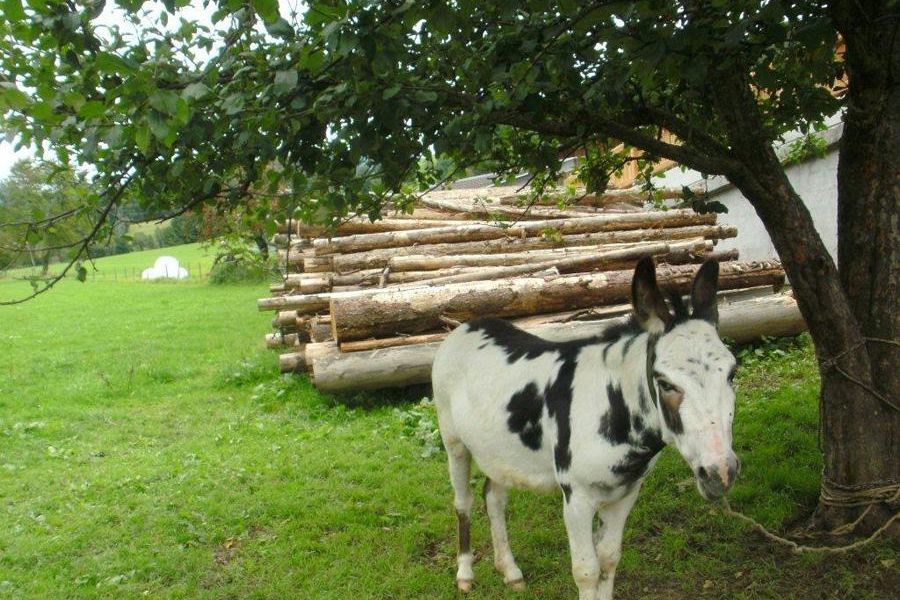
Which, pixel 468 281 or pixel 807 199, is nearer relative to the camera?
pixel 468 281

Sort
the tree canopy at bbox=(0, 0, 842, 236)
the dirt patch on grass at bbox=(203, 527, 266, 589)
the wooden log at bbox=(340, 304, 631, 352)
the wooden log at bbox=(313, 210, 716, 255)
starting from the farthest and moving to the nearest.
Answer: the wooden log at bbox=(313, 210, 716, 255)
the wooden log at bbox=(340, 304, 631, 352)
the dirt patch on grass at bbox=(203, 527, 266, 589)
the tree canopy at bbox=(0, 0, 842, 236)

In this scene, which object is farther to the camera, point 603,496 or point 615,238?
point 615,238

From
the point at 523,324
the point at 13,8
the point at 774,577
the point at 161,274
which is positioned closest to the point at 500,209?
the point at 523,324

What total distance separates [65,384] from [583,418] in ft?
34.3

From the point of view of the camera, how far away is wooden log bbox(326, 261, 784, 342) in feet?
28.2

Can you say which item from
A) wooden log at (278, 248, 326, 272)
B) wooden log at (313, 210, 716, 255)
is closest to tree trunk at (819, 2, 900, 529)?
wooden log at (313, 210, 716, 255)

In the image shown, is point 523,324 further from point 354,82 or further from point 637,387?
point 354,82

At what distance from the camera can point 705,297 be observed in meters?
3.30

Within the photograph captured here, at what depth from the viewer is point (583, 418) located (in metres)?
3.69

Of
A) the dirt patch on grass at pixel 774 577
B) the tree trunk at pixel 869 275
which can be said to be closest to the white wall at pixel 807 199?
the tree trunk at pixel 869 275

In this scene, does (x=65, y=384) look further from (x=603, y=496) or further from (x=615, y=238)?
(x=603, y=496)

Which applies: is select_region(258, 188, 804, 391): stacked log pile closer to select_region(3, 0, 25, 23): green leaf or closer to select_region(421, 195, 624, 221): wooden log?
select_region(421, 195, 624, 221): wooden log

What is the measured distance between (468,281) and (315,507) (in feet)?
14.3

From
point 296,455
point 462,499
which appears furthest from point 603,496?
point 296,455
